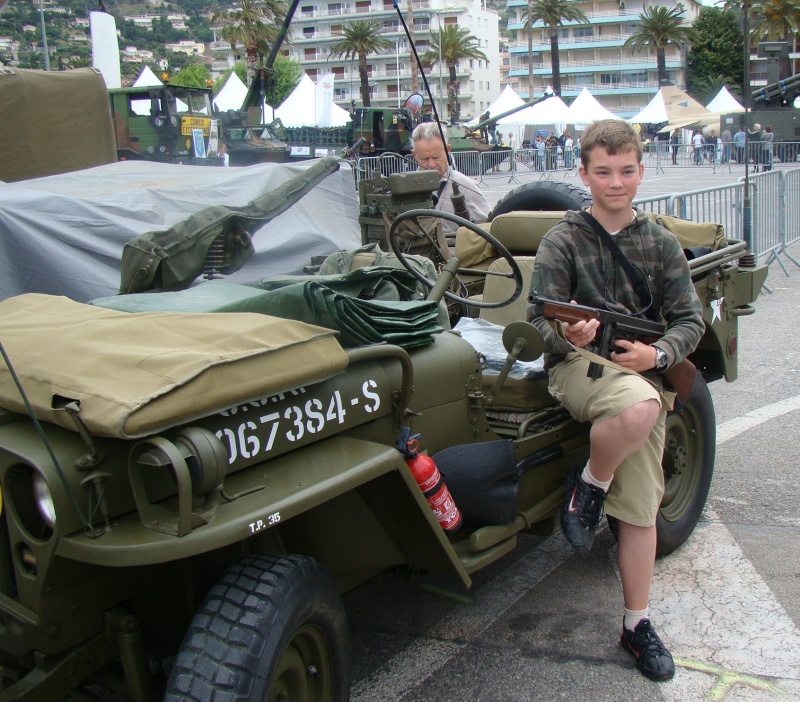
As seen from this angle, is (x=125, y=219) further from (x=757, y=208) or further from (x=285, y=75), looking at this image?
(x=285, y=75)

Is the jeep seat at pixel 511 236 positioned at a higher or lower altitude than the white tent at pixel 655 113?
lower

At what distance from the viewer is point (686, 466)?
3900 mm

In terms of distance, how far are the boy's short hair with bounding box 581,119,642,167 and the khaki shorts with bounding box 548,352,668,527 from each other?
2.38 feet

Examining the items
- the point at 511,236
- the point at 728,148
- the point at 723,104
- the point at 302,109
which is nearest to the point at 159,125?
the point at 511,236

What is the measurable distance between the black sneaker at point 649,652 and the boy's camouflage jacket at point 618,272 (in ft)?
3.24

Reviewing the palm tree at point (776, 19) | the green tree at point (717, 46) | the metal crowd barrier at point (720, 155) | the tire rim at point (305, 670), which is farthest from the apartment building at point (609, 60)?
the tire rim at point (305, 670)

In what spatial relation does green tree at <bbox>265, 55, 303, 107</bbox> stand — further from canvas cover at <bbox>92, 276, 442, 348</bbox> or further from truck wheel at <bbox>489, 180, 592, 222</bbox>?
canvas cover at <bbox>92, 276, 442, 348</bbox>

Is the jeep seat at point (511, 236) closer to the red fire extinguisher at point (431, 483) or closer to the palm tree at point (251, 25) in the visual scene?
the red fire extinguisher at point (431, 483)

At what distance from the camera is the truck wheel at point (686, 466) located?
375 centimetres

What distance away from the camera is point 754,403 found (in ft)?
19.5

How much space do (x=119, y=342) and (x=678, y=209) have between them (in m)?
7.59

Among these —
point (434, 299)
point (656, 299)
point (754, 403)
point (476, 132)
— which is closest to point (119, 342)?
point (434, 299)

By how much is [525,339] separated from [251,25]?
54492 mm

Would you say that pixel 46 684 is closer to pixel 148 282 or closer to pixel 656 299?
pixel 148 282
